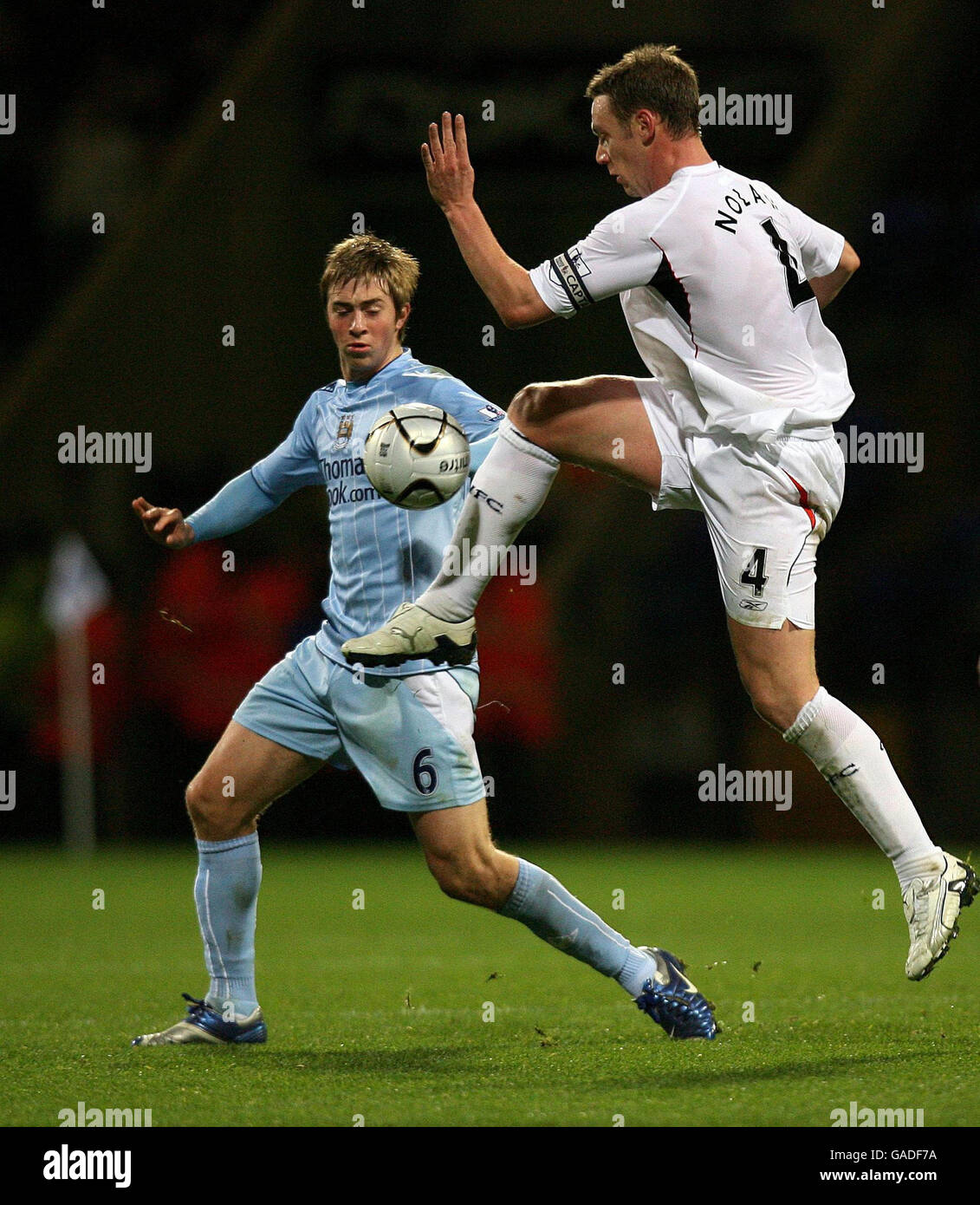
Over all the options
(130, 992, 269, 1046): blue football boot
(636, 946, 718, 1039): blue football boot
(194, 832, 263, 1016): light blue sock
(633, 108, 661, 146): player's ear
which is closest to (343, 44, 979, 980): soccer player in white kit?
(633, 108, 661, 146): player's ear

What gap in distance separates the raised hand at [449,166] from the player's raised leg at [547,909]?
1.61 meters

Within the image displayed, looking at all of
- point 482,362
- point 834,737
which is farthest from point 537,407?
point 482,362

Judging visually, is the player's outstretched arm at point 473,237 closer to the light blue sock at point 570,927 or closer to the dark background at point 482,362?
the light blue sock at point 570,927

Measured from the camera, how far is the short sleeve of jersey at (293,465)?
5.19 meters

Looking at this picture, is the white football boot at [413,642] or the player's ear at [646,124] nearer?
the player's ear at [646,124]

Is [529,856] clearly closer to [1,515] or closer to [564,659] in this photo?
[564,659]

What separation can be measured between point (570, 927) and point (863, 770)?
102cm

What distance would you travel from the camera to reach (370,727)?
4805 millimetres

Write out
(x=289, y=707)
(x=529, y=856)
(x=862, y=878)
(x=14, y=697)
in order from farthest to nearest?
(x=14, y=697) → (x=529, y=856) → (x=862, y=878) → (x=289, y=707)

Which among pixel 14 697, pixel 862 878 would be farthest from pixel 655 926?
pixel 14 697

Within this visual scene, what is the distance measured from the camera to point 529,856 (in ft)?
38.1

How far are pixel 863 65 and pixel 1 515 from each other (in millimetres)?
7494

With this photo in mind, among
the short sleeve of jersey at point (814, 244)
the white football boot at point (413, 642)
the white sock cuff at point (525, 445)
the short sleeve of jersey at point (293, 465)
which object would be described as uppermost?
the short sleeve of jersey at point (814, 244)

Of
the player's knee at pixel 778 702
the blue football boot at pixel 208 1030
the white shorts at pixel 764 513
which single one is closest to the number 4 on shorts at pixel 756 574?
the white shorts at pixel 764 513
